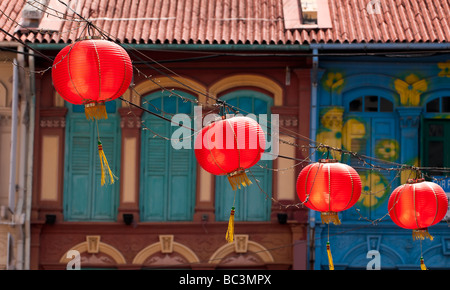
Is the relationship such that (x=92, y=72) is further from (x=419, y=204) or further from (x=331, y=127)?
(x=331, y=127)

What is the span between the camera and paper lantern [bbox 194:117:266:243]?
9.29 meters

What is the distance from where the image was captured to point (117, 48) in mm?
9312

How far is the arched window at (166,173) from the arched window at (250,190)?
49 centimetres

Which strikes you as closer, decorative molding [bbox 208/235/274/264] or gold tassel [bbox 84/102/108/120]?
gold tassel [bbox 84/102/108/120]

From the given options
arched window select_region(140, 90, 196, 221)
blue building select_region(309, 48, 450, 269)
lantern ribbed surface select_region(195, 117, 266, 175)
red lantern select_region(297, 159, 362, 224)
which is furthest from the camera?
arched window select_region(140, 90, 196, 221)

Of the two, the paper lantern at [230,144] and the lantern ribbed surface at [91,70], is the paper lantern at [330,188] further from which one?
the lantern ribbed surface at [91,70]

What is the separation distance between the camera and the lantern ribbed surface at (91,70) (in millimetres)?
9133

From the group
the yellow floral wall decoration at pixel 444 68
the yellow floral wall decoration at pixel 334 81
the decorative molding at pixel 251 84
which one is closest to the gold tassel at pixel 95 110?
the decorative molding at pixel 251 84

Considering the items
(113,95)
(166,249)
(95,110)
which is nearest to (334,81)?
(166,249)

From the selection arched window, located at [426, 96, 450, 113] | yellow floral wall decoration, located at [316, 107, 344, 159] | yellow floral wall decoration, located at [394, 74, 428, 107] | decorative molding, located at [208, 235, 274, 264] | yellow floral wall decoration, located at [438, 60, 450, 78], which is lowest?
decorative molding, located at [208, 235, 274, 264]

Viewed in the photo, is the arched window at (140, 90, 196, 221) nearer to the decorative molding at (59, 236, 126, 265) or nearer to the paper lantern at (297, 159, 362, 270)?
the decorative molding at (59, 236, 126, 265)

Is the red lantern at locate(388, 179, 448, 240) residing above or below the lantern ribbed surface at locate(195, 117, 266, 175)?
below

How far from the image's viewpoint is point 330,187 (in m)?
10.7

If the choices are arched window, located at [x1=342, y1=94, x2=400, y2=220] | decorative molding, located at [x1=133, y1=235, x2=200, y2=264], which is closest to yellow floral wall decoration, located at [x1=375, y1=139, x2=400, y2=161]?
arched window, located at [x1=342, y1=94, x2=400, y2=220]
